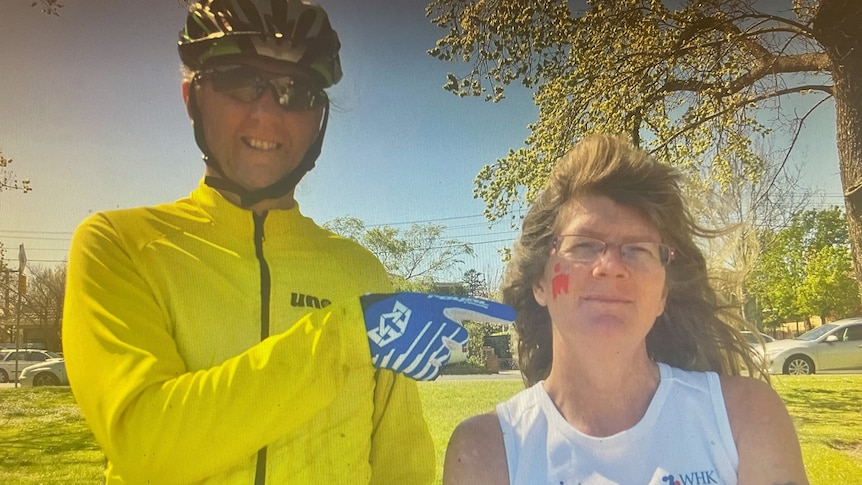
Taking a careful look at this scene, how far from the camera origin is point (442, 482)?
1.69m

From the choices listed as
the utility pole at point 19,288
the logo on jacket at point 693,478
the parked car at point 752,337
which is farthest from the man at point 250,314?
the parked car at point 752,337

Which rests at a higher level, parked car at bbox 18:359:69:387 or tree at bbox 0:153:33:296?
tree at bbox 0:153:33:296

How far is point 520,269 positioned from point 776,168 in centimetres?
95

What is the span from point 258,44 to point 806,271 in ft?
5.97

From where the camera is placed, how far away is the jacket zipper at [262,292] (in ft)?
4.74

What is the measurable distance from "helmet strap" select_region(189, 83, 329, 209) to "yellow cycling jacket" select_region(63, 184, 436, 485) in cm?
4

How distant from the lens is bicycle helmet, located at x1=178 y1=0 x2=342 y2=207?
1.56 metres

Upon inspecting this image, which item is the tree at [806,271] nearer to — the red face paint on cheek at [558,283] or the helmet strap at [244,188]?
the red face paint on cheek at [558,283]

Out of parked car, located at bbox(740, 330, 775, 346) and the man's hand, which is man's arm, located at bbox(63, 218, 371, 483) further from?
parked car, located at bbox(740, 330, 775, 346)

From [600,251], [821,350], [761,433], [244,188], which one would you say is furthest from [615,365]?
[244,188]

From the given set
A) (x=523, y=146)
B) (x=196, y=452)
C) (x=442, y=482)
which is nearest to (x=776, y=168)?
(x=523, y=146)

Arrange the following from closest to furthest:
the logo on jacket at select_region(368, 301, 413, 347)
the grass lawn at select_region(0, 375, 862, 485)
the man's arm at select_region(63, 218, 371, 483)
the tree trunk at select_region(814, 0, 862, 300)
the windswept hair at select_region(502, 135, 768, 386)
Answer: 1. the man's arm at select_region(63, 218, 371, 483)
2. the logo on jacket at select_region(368, 301, 413, 347)
3. the grass lawn at select_region(0, 375, 862, 485)
4. the windswept hair at select_region(502, 135, 768, 386)
5. the tree trunk at select_region(814, 0, 862, 300)

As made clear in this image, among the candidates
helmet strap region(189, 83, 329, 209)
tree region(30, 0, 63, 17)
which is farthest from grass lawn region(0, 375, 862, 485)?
tree region(30, 0, 63, 17)

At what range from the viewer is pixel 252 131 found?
61.6 inches
